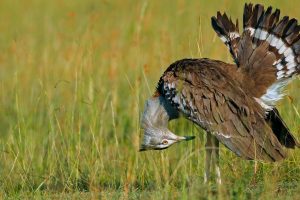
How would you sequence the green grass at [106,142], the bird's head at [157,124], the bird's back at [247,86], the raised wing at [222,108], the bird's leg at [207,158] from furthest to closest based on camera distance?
the bird's head at [157,124]
the bird's leg at [207,158]
the bird's back at [247,86]
the raised wing at [222,108]
the green grass at [106,142]

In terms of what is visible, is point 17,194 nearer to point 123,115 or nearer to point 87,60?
point 87,60

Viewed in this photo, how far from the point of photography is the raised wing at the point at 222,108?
241 inches

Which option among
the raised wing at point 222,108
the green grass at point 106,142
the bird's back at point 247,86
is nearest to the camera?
the green grass at point 106,142

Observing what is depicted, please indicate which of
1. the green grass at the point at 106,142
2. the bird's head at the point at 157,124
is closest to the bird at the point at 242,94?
the bird's head at the point at 157,124

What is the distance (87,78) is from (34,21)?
7.32m

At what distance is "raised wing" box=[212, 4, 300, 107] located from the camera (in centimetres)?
641

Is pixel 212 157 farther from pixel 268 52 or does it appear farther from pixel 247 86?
pixel 268 52

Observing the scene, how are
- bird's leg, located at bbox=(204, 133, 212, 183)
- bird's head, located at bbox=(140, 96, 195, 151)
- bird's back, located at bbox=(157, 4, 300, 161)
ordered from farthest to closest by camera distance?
1. bird's head, located at bbox=(140, 96, 195, 151)
2. bird's leg, located at bbox=(204, 133, 212, 183)
3. bird's back, located at bbox=(157, 4, 300, 161)

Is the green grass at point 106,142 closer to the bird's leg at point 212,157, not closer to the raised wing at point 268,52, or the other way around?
the bird's leg at point 212,157

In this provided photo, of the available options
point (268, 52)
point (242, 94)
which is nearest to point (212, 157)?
point (242, 94)

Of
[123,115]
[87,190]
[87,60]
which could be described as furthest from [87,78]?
[87,190]

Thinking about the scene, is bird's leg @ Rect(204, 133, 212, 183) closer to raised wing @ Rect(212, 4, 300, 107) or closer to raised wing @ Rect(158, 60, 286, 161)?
raised wing @ Rect(158, 60, 286, 161)

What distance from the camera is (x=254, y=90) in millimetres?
6480

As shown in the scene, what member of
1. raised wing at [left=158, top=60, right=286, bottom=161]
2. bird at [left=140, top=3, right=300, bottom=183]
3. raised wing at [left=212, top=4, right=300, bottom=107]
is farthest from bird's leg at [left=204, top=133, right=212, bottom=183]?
raised wing at [left=212, top=4, right=300, bottom=107]
